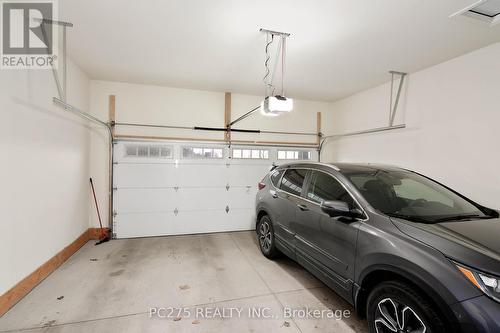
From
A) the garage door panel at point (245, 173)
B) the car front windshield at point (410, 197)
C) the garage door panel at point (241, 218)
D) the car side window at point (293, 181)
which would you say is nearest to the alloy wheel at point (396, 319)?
the car front windshield at point (410, 197)

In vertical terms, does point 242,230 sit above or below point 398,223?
below

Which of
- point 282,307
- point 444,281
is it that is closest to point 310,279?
point 282,307

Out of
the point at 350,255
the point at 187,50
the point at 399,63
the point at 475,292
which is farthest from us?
the point at 399,63

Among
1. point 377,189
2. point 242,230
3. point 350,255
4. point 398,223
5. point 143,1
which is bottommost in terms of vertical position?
point 242,230

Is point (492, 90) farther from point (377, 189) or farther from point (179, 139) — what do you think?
point (179, 139)

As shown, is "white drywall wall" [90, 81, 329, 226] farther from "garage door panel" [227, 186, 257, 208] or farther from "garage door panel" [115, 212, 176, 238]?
"garage door panel" [227, 186, 257, 208]

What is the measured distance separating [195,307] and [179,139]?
3306mm

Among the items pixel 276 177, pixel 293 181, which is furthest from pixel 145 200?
pixel 293 181

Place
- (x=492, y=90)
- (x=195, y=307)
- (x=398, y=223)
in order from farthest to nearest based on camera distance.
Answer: (x=492, y=90)
(x=195, y=307)
(x=398, y=223)

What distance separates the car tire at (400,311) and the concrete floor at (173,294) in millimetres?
495

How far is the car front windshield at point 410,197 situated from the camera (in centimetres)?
191

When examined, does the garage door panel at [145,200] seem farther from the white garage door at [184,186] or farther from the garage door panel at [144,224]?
the garage door panel at [144,224]

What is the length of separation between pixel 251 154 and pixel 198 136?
1.26 m

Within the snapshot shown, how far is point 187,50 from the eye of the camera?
321 centimetres
